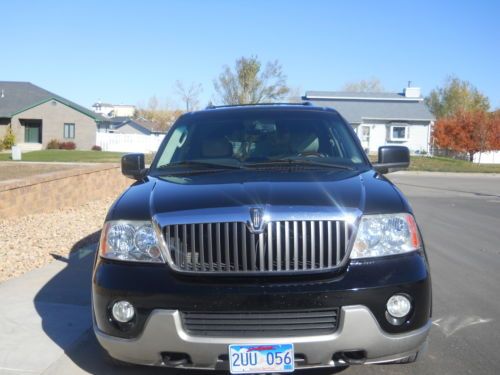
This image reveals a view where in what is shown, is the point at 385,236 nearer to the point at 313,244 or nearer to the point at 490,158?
the point at 313,244

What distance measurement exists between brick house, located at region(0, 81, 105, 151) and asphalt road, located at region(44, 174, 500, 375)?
37.2 metres

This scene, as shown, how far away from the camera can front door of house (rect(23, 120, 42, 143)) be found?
43.1m

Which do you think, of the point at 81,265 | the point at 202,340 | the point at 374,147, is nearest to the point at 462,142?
the point at 374,147

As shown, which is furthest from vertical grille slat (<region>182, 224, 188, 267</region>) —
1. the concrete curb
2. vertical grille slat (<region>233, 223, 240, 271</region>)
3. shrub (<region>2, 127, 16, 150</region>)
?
shrub (<region>2, 127, 16, 150</region>)

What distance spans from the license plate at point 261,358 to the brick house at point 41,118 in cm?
4233

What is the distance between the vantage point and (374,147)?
4769cm

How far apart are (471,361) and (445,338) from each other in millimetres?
475

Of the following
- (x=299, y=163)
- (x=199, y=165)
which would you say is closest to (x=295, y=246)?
(x=299, y=163)

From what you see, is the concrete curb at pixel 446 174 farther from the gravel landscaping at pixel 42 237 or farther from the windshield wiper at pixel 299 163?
the windshield wiper at pixel 299 163

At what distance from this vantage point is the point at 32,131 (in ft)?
143

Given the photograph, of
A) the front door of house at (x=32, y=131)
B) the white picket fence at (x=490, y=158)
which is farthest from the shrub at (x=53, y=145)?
the white picket fence at (x=490, y=158)

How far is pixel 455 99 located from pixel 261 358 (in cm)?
7892

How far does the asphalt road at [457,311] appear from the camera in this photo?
3.92 m

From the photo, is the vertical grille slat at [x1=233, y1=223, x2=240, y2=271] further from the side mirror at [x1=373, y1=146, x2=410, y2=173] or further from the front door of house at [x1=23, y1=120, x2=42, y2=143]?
the front door of house at [x1=23, y1=120, x2=42, y2=143]
